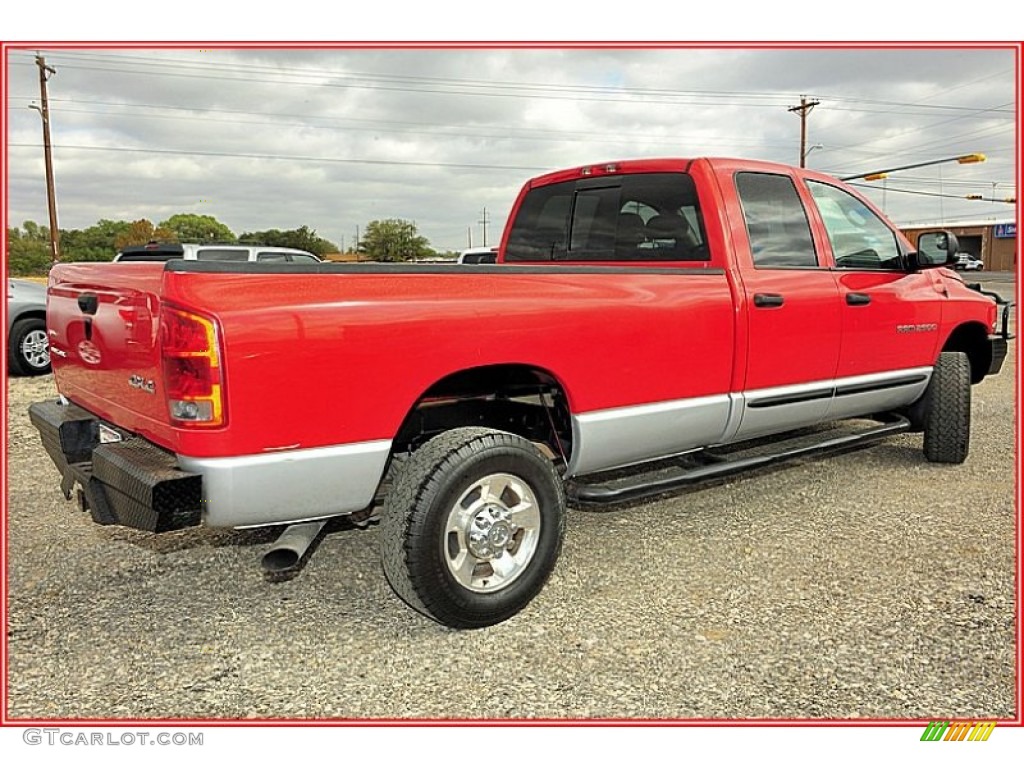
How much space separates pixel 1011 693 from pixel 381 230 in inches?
2207

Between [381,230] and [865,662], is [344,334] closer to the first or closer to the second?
[865,662]

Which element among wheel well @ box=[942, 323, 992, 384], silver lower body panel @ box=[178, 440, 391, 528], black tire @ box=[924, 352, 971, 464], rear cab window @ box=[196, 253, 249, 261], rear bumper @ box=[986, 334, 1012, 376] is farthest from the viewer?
rear cab window @ box=[196, 253, 249, 261]

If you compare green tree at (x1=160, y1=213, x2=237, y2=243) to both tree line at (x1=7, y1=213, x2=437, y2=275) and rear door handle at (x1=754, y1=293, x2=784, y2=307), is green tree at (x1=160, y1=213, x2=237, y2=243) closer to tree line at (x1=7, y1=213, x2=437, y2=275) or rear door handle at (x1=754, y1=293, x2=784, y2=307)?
tree line at (x1=7, y1=213, x2=437, y2=275)

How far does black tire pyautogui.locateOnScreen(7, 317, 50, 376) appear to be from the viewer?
35.2 ft

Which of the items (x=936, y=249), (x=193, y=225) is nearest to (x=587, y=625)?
(x=936, y=249)

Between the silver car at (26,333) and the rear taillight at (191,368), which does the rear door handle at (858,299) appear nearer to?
the rear taillight at (191,368)

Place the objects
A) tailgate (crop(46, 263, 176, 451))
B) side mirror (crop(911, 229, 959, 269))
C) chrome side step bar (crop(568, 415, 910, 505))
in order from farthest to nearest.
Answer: side mirror (crop(911, 229, 959, 269)), chrome side step bar (crop(568, 415, 910, 505)), tailgate (crop(46, 263, 176, 451))

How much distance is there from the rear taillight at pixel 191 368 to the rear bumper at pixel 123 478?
22 centimetres

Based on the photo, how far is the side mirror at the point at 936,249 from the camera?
5477 mm

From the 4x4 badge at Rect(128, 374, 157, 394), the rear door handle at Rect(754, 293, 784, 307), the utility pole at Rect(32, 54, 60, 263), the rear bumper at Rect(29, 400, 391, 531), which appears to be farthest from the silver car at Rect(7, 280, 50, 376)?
the utility pole at Rect(32, 54, 60, 263)

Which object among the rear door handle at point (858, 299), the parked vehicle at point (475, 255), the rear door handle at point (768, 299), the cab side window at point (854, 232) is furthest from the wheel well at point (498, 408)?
the parked vehicle at point (475, 255)

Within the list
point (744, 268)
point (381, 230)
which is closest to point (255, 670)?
A: point (744, 268)

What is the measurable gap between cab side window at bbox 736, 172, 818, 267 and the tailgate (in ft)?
9.88

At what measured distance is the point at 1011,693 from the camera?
312 cm
